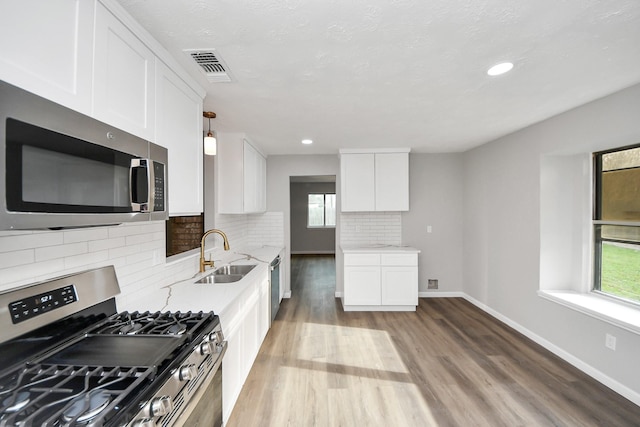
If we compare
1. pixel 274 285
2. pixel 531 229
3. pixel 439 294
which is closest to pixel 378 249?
pixel 439 294

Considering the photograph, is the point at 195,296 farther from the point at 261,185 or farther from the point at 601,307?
the point at 601,307

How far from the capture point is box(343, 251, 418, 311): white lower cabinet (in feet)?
13.6

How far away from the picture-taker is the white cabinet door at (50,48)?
0.79m

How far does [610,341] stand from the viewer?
2.32 m

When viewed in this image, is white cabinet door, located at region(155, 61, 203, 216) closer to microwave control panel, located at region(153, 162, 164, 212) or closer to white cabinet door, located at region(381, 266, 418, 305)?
microwave control panel, located at region(153, 162, 164, 212)

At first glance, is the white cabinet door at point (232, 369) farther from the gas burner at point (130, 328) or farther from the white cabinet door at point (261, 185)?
the white cabinet door at point (261, 185)

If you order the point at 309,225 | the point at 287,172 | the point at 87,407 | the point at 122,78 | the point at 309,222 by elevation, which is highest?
the point at 287,172

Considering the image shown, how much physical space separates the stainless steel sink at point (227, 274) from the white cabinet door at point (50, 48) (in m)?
1.84

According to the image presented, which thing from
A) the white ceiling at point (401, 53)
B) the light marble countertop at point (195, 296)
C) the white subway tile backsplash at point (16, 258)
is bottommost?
the light marble countertop at point (195, 296)

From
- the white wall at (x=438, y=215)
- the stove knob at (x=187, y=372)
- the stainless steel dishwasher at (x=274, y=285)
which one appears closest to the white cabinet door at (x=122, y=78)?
the stove knob at (x=187, y=372)

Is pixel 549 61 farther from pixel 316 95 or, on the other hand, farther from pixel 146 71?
pixel 146 71

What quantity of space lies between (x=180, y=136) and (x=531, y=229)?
3.65 metres

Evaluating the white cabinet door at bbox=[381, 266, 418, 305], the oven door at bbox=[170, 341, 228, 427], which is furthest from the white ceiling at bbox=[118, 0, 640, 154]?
the white cabinet door at bbox=[381, 266, 418, 305]

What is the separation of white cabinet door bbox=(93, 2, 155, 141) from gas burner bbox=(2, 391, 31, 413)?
983 millimetres
